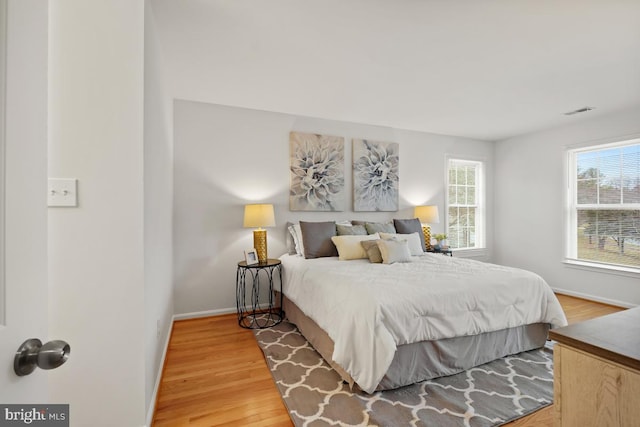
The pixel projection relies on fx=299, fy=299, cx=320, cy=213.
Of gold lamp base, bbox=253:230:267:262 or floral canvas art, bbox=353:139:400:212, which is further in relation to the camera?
floral canvas art, bbox=353:139:400:212

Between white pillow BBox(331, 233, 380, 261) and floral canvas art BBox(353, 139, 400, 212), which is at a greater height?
floral canvas art BBox(353, 139, 400, 212)

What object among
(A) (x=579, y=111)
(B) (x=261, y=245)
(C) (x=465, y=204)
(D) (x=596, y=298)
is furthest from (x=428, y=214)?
(B) (x=261, y=245)

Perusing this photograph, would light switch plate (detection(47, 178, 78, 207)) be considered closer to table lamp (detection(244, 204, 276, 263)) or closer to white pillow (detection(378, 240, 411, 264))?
table lamp (detection(244, 204, 276, 263))

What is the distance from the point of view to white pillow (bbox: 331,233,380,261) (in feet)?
10.7

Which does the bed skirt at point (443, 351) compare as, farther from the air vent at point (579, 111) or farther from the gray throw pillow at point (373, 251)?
the air vent at point (579, 111)

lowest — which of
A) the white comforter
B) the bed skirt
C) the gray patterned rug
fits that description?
the gray patterned rug

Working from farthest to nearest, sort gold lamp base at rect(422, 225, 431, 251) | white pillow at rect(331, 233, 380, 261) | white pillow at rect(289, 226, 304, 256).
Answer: gold lamp base at rect(422, 225, 431, 251)
white pillow at rect(289, 226, 304, 256)
white pillow at rect(331, 233, 380, 261)

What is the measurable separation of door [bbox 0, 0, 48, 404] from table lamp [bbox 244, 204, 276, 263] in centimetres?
264

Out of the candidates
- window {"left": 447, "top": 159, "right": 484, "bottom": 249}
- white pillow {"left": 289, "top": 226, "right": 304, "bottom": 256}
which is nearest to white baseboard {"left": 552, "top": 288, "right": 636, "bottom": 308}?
window {"left": 447, "top": 159, "right": 484, "bottom": 249}

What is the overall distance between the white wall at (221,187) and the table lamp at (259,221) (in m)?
0.34

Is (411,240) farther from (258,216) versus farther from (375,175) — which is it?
(258,216)

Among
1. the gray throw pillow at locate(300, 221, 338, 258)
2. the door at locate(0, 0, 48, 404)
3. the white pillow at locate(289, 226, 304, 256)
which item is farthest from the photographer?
the white pillow at locate(289, 226, 304, 256)

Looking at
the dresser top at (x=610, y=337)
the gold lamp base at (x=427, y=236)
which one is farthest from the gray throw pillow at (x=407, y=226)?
the dresser top at (x=610, y=337)

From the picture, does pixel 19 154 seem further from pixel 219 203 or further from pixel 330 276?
pixel 219 203
